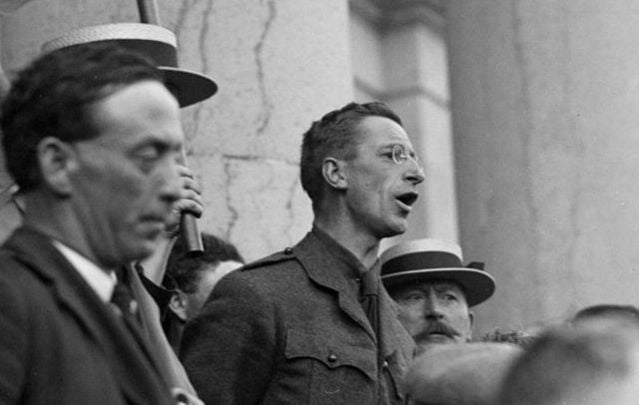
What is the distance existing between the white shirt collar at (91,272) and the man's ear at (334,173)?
2877 mm

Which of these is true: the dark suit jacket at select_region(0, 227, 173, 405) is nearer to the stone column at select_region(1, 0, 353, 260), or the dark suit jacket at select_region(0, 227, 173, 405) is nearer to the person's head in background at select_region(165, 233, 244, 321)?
the person's head in background at select_region(165, 233, 244, 321)

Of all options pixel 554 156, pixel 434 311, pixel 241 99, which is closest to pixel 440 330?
pixel 434 311

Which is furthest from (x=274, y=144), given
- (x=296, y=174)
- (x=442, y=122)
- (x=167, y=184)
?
(x=442, y=122)

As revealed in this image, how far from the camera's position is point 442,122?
18.4 m

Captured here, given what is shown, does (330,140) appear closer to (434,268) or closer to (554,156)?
(434,268)

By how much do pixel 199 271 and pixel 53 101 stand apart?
3478mm

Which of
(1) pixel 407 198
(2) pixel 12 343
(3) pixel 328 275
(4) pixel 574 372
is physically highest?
(1) pixel 407 198

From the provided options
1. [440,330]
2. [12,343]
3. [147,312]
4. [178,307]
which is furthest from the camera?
[440,330]

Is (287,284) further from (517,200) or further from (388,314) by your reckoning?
(517,200)

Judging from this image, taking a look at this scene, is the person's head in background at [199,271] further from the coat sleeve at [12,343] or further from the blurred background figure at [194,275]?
the coat sleeve at [12,343]

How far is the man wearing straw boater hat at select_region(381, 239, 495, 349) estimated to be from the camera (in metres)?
7.82

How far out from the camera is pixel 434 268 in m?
8.01

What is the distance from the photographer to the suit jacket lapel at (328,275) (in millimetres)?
6152

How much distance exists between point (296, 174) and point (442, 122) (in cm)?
1091
